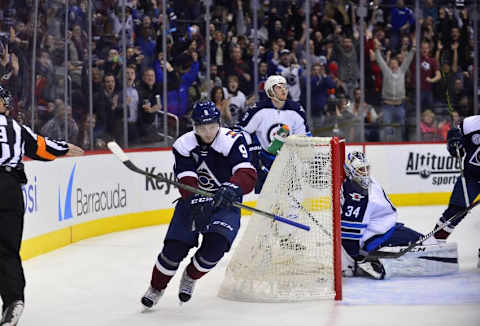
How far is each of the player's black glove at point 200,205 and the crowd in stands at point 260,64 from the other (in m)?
3.52

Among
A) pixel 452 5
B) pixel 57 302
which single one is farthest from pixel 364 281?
pixel 452 5

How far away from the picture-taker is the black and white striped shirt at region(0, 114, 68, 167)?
3.97m

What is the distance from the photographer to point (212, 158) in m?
4.52

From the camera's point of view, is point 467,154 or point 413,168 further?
point 413,168

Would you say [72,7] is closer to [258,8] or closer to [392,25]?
[258,8]

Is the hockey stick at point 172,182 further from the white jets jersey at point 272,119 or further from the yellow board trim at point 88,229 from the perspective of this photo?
the yellow board trim at point 88,229

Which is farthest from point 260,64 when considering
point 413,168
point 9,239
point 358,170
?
point 9,239

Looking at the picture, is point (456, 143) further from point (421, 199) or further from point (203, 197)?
point (421, 199)

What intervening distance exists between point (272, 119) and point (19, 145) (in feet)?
9.62

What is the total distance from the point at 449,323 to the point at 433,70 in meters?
7.40

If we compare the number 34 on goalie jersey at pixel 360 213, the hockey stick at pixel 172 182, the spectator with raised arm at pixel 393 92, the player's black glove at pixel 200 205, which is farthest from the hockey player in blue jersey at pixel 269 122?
the spectator with raised arm at pixel 393 92

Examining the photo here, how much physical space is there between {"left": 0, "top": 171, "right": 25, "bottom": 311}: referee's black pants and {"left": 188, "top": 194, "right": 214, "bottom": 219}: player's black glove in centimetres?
87

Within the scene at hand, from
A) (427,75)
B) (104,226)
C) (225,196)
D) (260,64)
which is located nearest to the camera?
(225,196)

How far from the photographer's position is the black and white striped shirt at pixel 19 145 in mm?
3969
